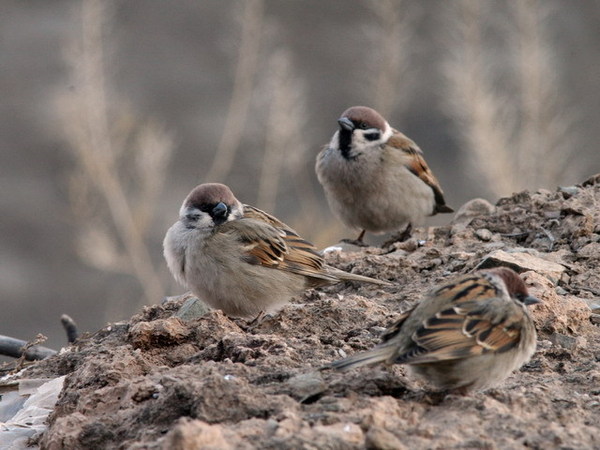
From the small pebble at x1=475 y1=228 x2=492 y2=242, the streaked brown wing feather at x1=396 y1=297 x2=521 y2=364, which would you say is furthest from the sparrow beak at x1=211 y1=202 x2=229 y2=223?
the streaked brown wing feather at x1=396 y1=297 x2=521 y2=364

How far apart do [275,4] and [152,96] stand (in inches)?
89.4

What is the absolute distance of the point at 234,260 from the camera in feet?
20.1

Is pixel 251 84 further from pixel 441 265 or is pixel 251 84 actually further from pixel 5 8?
pixel 441 265

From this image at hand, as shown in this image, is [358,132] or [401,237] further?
[358,132]

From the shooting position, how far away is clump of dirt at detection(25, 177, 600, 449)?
352 centimetres

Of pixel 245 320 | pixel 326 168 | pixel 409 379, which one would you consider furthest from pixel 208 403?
pixel 326 168

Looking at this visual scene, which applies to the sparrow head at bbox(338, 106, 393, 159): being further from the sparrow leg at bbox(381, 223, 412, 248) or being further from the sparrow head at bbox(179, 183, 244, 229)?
the sparrow head at bbox(179, 183, 244, 229)

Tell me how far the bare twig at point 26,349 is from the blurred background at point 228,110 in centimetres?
433

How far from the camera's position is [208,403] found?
149 inches

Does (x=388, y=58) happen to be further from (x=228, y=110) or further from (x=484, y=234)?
(x=484, y=234)

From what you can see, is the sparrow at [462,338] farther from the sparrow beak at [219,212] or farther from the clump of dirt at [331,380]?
the sparrow beak at [219,212]

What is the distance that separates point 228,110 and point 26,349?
25.9ft

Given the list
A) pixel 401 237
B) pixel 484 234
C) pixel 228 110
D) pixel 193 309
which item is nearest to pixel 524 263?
pixel 484 234

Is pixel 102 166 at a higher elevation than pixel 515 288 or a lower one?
higher
